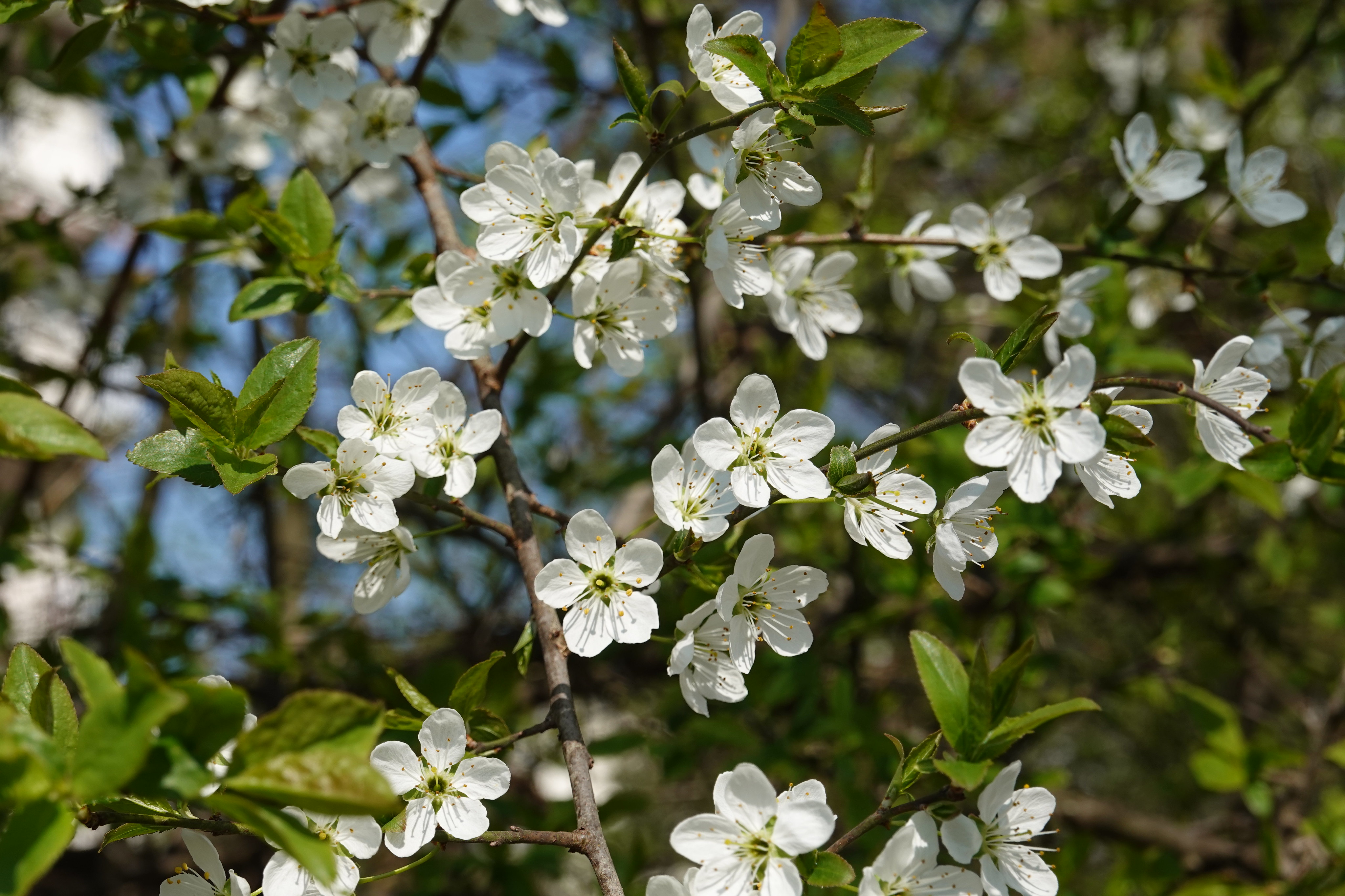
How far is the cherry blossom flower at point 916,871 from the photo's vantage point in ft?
3.84

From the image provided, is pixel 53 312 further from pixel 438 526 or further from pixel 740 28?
pixel 740 28

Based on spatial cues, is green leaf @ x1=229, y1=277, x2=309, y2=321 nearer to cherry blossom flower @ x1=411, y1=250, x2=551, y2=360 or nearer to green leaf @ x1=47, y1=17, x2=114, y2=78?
cherry blossom flower @ x1=411, y1=250, x2=551, y2=360

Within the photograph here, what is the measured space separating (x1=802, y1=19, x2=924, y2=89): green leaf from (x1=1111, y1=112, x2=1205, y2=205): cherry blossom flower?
898mm

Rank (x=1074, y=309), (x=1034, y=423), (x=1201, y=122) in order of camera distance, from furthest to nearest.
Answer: (x=1201, y=122) < (x=1074, y=309) < (x=1034, y=423)

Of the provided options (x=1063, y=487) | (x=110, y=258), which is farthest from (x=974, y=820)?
(x=110, y=258)

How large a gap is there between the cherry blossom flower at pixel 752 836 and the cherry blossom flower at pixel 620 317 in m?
0.66

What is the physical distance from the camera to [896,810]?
3.88 feet

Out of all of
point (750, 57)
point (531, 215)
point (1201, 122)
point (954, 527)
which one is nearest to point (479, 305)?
point (531, 215)

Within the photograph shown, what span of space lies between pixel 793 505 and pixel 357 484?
1665 millimetres

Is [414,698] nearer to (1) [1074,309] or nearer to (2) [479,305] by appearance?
(2) [479,305]

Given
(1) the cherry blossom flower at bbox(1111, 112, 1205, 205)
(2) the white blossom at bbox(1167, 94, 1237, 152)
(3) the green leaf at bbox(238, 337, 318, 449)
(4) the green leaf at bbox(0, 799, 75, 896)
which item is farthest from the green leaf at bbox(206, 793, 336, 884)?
(2) the white blossom at bbox(1167, 94, 1237, 152)

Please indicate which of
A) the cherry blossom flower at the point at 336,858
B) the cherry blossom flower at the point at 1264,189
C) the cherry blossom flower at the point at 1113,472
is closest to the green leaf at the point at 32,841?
the cherry blossom flower at the point at 336,858

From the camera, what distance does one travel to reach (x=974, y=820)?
1283mm

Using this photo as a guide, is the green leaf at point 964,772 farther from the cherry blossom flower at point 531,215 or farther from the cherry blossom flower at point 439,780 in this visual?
the cherry blossom flower at point 531,215
